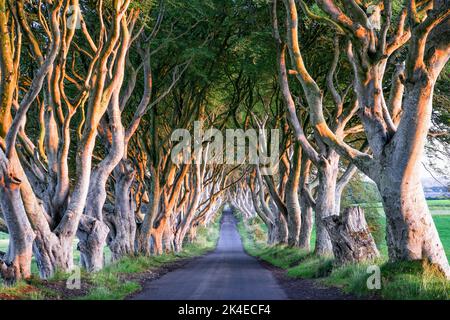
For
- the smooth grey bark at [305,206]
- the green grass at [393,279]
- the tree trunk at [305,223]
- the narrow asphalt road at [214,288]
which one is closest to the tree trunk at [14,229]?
the narrow asphalt road at [214,288]

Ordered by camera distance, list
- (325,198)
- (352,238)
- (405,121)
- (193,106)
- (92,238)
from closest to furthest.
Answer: (405,121) → (352,238) → (92,238) → (325,198) → (193,106)

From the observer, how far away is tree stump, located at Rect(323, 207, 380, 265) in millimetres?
13969

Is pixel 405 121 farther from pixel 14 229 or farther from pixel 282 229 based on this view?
pixel 282 229

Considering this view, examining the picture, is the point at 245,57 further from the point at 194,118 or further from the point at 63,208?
the point at 63,208

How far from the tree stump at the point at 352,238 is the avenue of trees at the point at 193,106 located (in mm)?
38

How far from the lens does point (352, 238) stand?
14.2m

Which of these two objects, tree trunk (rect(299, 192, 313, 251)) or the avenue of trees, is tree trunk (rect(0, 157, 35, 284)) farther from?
tree trunk (rect(299, 192, 313, 251))

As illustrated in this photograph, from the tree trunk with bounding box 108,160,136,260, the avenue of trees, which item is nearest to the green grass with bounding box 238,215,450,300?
the avenue of trees

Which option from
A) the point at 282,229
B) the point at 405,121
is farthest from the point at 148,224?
the point at 405,121

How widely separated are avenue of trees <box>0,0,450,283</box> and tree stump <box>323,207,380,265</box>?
38 mm

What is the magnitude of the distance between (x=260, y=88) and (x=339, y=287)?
1610 cm

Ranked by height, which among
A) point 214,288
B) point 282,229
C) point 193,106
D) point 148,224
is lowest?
point 214,288

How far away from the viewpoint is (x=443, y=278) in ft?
33.9

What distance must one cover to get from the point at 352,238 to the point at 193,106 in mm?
12199
